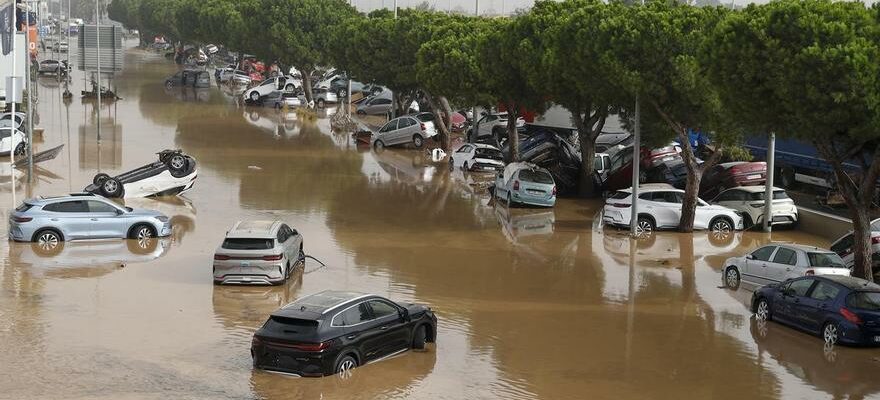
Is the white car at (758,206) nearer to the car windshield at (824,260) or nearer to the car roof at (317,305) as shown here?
the car windshield at (824,260)

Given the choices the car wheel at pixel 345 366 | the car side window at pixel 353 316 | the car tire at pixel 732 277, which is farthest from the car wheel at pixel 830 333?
the car wheel at pixel 345 366

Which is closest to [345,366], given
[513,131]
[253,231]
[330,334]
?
[330,334]

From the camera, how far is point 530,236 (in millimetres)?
32375

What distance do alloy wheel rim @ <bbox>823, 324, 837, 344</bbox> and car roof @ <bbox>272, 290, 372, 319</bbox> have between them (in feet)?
25.9

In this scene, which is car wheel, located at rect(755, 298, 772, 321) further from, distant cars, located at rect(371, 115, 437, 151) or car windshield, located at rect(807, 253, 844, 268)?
distant cars, located at rect(371, 115, 437, 151)

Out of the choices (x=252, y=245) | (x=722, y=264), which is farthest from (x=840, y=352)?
(x=252, y=245)

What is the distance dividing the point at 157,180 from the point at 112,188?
150cm

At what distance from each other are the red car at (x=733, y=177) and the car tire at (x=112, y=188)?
18117mm

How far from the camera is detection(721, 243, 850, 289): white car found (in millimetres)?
23625

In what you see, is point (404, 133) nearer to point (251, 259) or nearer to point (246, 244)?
point (246, 244)

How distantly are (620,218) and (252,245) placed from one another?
12374mm

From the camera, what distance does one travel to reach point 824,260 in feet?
77.9

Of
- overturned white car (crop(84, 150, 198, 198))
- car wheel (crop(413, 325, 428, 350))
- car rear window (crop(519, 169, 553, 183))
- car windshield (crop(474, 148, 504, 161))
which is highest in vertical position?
car windshield (crop(474, 148, 504, 161))

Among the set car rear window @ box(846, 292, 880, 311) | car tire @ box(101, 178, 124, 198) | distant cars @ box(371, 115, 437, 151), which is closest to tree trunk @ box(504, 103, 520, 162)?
distant cars @ box(371, 115, 437, 151)
